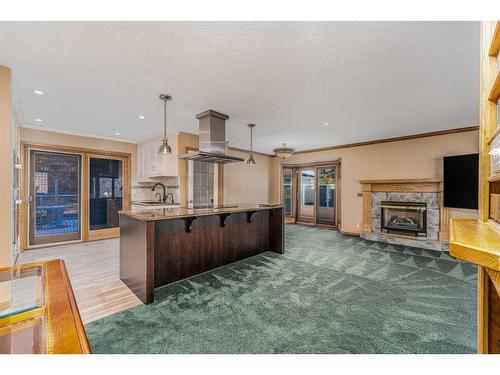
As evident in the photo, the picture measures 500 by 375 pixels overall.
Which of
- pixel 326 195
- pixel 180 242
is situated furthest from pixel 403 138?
pixel 180 242

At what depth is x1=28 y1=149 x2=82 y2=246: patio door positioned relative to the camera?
4.66 meters

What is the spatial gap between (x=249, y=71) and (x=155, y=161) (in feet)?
11.7

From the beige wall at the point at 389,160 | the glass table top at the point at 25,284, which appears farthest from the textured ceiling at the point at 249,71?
the glass table top at the point at 25,284

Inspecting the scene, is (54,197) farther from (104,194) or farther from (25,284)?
(25,284)

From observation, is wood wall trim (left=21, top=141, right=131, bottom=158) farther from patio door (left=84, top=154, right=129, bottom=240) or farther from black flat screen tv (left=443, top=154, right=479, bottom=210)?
black flat screen tv (left=443, top=154, right=479, bottom=210)

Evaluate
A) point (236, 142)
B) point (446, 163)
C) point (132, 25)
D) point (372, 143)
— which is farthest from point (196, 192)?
point (446, 163)

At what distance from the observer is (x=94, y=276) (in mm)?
3238

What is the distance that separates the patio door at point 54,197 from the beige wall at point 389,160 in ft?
20.8

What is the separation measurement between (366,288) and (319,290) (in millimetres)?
629

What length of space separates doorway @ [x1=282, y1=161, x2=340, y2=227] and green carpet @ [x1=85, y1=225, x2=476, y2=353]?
3.57 metres

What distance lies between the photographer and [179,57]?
2158 mm

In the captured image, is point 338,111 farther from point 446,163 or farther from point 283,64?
point 446,163

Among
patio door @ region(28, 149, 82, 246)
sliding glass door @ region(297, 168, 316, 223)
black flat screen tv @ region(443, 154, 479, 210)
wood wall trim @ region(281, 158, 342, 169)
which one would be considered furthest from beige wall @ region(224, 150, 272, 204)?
black flat screen tv @ region(443, 154, 479, 210)
